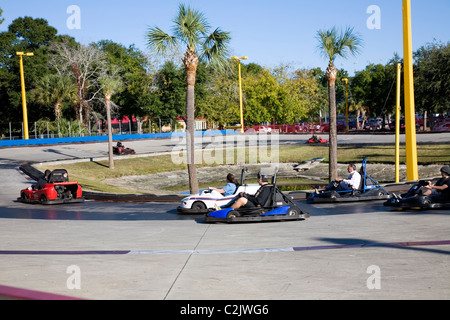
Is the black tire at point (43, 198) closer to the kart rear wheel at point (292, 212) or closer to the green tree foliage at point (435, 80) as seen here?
the kart rear wheel at point (292, 212)

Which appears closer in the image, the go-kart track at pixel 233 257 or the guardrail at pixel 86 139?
the go-kart track at pixel 233 257

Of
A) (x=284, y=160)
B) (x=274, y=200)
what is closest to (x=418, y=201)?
(x=274, y=200)

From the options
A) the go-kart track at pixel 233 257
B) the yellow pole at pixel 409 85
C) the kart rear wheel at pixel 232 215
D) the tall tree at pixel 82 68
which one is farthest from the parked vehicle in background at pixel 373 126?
the go-kart track at pixel 233 257

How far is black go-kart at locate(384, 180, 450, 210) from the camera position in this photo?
44.7 ft

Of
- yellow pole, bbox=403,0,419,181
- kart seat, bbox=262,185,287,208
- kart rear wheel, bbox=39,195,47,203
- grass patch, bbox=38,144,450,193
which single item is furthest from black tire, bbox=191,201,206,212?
grass patch, bbox=38,144,450,193

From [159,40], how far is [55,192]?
7736 millimetres

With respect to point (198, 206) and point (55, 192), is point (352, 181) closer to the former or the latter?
point (198, 206)

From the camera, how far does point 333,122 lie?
2472 centimetres

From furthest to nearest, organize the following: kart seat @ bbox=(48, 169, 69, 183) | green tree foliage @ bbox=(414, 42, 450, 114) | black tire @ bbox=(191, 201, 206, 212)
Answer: green tree foliage @ bbox=(414, 42, 450, 114), kart seat @ bbox=(48, 169, 69, 183), black tire @ bbox=(191, 201, 206, 212)

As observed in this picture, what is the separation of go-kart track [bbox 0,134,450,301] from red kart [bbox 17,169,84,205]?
3.90 m

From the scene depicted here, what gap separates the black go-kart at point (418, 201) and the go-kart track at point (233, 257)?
335mm

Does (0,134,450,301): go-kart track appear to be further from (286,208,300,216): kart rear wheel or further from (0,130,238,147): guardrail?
(0,130,238,147): guardrail

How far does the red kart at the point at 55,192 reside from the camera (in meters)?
19.8

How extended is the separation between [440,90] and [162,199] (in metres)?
34.8
